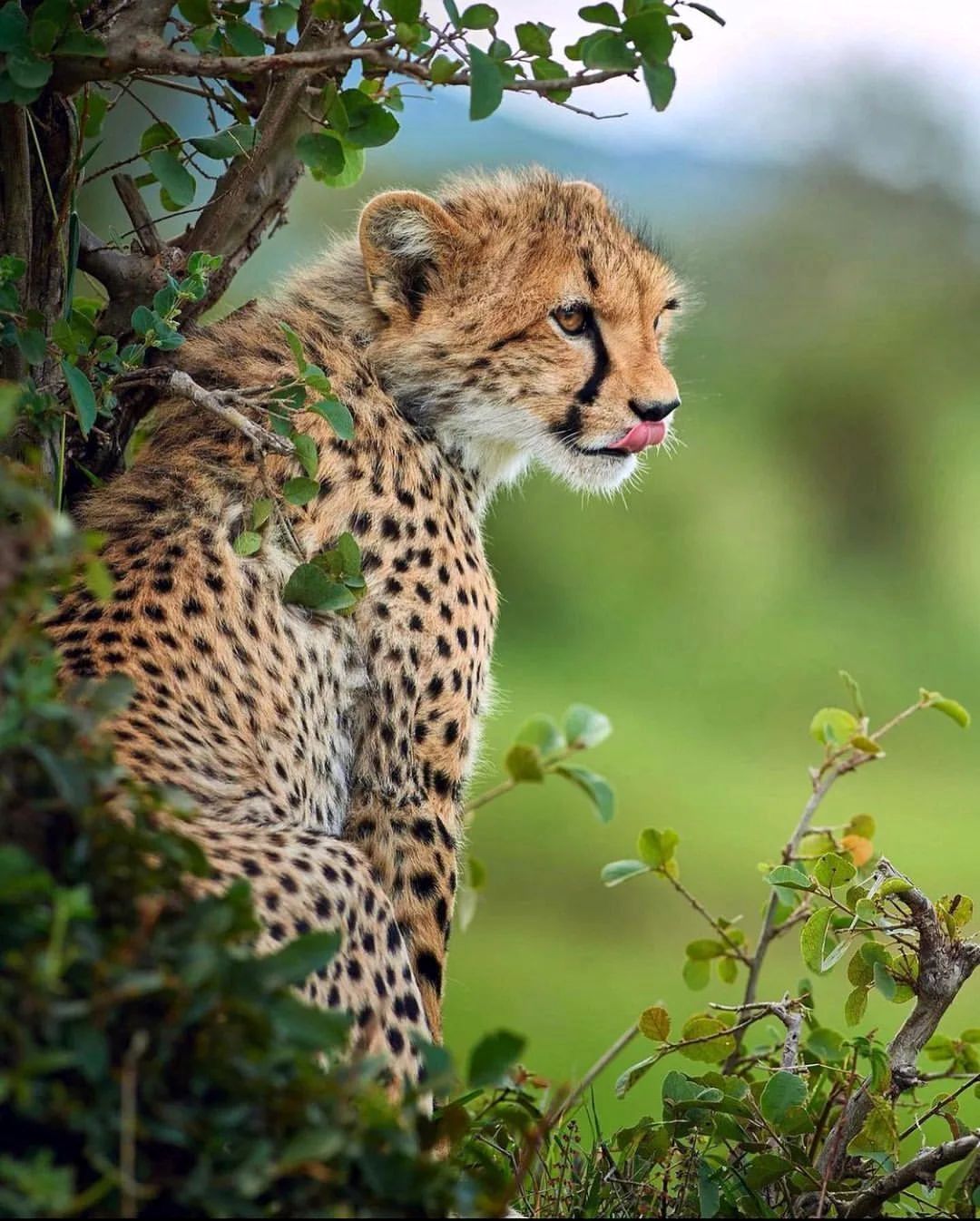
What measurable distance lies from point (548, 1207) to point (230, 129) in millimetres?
1116

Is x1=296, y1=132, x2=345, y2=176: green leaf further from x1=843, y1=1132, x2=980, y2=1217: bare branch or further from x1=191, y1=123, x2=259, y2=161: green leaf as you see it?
x1=843, y1=1132, x2=980, y2=1217: bare branch

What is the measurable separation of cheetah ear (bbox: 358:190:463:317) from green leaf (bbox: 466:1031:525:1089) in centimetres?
119

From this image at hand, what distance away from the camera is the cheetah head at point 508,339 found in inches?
75.4

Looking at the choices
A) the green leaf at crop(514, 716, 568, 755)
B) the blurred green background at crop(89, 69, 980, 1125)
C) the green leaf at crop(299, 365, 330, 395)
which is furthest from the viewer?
the blurred green background at crop(89, 69, 980, 1125)

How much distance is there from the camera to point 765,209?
8.71 meters

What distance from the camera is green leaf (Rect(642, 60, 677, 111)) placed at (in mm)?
1294

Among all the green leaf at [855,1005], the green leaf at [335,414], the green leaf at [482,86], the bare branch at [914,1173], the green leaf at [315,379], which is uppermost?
the green leaf at [482,86]

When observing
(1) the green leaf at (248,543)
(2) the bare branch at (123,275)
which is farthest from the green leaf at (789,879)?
(2) the bare branch at (123,275)

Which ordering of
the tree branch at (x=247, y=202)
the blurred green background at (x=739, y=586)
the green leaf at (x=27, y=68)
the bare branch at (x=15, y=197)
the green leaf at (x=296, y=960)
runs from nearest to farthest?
1. the green leaf at (x=296, y=960)
2. the green leaf at (x=27, y=68)
3. the bare branch at (x=15, y=197)
4. the tree branch at (x=247, y=202)
5. the blurred green background at (x=739, y=586)

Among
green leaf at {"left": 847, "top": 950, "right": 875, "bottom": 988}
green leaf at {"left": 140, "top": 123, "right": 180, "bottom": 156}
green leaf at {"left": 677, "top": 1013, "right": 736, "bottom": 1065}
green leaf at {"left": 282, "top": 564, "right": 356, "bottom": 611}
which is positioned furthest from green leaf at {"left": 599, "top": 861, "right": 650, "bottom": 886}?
green leaf at {"left": 140, "top": 123, "right": 180, "bottom": 156}

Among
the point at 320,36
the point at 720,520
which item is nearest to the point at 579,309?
the point at 320,36

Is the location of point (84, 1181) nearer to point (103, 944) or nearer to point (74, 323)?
point (103, 944)

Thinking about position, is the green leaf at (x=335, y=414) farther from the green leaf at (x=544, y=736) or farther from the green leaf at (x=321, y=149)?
the green leaf at (x=544, y=736)

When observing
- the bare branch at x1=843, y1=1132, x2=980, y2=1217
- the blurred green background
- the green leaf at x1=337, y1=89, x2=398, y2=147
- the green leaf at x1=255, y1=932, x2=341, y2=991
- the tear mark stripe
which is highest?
the blurred green background
